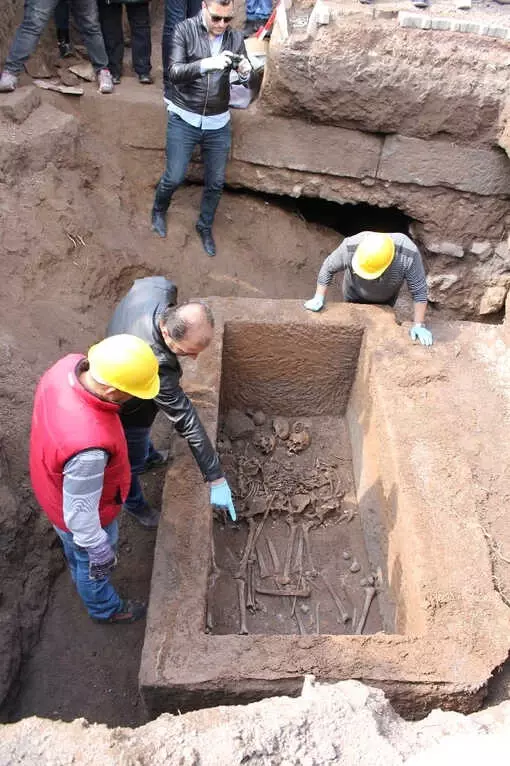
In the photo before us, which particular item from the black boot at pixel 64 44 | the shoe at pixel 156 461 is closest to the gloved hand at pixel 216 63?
the black boot at pixel 64 44

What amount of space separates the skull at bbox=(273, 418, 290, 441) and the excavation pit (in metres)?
0.11

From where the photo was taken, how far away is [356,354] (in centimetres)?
490

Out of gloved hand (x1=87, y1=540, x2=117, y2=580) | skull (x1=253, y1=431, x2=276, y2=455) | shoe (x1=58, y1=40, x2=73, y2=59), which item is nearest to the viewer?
gloved hand (x1=87, y1=540, x2=117, y2=580)

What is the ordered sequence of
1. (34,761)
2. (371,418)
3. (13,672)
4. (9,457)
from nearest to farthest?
(34,761) → (13,672) → (9,457) → (371,418)

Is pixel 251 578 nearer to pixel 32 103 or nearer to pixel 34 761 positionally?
pixel 34 761

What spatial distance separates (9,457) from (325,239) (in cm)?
444

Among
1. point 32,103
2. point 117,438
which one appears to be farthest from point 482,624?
point 32,103

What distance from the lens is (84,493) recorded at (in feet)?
9.45

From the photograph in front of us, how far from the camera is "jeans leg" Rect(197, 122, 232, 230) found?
232 inches

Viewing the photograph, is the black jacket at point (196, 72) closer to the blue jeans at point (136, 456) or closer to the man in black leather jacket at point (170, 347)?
the man in black leather jacket at point (170, 347)

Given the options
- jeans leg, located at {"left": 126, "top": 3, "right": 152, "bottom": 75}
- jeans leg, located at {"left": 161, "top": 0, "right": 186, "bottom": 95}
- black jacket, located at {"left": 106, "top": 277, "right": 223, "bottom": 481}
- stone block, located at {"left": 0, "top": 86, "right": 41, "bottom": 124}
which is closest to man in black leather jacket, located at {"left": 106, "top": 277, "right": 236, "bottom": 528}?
black jacket, located at {"left": 106, "top": 277, "right": 223, "bottom": 481}

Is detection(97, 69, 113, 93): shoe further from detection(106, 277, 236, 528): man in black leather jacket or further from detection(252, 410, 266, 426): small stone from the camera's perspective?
detection(252, 410, 266, 426): small stone

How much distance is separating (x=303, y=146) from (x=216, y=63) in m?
1.46

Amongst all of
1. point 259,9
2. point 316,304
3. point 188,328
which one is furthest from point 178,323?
point 259,9
